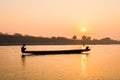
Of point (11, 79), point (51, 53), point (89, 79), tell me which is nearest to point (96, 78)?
point (89, 79)

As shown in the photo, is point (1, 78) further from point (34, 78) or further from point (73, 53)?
point (73, 53)

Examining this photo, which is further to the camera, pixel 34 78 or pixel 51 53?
pixel 51 53

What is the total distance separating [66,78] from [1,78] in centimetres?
726

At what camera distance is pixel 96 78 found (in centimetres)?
3120

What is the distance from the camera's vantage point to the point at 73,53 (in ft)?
269

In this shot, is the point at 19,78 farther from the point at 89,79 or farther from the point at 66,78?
the point at 89,79

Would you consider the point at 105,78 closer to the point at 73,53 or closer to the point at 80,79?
the point at 80,79

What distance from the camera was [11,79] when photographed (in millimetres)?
30453

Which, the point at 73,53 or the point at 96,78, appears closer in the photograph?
the point at 96,78

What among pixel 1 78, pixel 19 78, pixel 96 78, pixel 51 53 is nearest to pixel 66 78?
pixel 96 78

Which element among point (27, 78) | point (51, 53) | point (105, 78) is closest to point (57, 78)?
point (27, 78)

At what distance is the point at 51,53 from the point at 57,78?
46364 millimetres

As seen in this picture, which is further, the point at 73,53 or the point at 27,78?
the point at 73,53

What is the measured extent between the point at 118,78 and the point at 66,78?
19.1 feet
